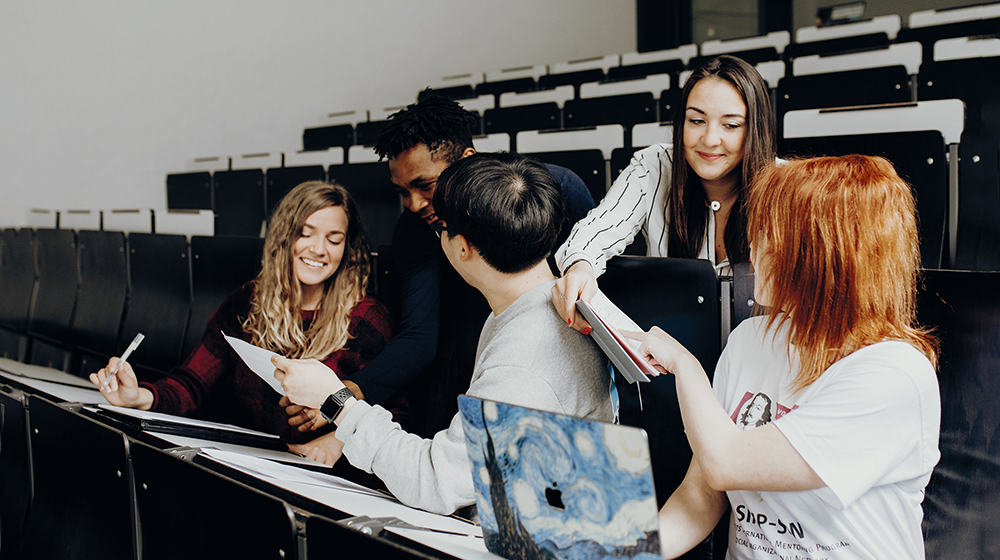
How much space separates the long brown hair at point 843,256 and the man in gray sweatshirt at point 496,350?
35cm

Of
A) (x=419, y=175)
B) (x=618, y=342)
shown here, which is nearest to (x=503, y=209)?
(x=618, y=342)

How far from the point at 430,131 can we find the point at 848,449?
112 centimetres

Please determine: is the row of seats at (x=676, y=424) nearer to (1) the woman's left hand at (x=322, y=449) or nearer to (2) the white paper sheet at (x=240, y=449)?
(2) the white paper sheet at (x=240, y=449)

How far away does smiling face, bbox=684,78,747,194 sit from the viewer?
150 cm

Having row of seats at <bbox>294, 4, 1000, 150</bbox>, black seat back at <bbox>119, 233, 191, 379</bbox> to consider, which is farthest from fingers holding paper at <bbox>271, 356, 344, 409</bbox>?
row of seats at <bbox>294, 4, 1000, 150</bbox>

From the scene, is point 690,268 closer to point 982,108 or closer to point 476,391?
point 476,391

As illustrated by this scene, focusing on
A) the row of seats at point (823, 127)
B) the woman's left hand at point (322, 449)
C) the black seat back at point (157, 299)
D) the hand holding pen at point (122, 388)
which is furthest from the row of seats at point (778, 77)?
the hand holding pen at point (122, 388)

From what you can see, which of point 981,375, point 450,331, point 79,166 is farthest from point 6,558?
point 79,166

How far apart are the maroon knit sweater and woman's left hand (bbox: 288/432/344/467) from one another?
0.04 metres

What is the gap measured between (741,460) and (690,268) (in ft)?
1.91

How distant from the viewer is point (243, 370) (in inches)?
73.4

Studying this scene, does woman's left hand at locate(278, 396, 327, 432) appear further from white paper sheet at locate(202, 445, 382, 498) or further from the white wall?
the white wall

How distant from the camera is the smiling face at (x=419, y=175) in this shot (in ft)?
5.33

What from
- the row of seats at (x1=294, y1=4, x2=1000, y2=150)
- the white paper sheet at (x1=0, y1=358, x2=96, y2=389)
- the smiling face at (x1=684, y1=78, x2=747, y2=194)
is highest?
the row of seats at (x1=294, y1=4, x2=1000, y2=150)
